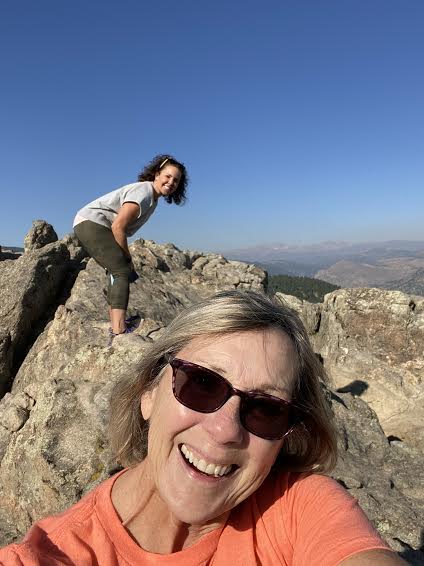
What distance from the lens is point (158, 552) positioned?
3.29 metres

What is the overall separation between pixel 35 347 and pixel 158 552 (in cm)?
1051

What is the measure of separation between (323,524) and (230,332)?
163cm

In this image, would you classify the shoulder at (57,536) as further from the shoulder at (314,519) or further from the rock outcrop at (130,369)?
the rock outcrop at (130,369)

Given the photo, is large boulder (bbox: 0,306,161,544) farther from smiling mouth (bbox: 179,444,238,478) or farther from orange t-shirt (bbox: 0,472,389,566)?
smiling mouth (bbox: 179,444,238,478)

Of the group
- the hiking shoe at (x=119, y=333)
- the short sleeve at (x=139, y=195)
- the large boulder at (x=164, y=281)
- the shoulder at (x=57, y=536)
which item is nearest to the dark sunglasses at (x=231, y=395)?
the shoulder at (x=57, y=536)

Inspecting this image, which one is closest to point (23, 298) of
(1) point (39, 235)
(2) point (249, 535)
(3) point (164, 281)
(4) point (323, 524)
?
(3) point (164, 281)

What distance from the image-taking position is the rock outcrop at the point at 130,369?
684 centimetres

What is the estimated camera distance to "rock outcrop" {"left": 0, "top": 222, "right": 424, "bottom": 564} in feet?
22.4

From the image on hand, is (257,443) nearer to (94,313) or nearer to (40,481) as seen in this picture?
(40,481)

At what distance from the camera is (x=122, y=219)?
10.0m

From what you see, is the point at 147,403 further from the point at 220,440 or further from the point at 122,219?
the point at 122,219

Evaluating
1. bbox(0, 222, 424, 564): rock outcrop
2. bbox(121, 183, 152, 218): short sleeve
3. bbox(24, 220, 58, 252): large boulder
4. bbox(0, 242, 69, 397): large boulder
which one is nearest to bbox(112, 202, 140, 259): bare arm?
bbox(121, 183, 152, 218): short sleeve

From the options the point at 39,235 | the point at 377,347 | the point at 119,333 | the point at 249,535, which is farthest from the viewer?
the point at 39,235

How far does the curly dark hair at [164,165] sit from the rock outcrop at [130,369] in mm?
3368
